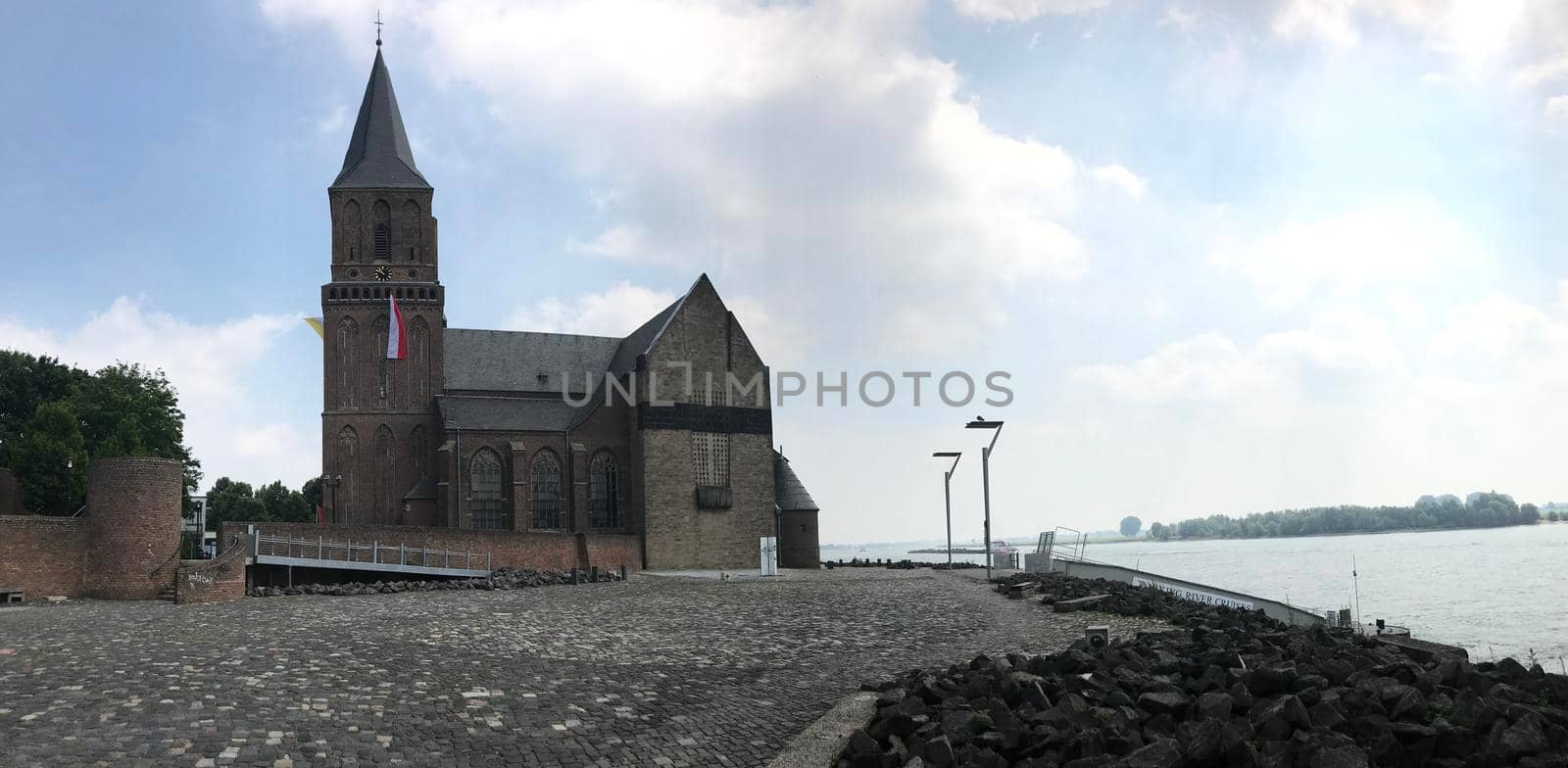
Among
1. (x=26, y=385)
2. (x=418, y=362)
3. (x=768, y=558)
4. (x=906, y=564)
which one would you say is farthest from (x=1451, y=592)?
(x=26, y=385)

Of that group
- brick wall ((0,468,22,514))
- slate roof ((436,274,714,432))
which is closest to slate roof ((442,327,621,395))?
slate roof ((436,274,714,432))

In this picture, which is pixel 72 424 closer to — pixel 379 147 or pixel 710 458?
pixel 379 147

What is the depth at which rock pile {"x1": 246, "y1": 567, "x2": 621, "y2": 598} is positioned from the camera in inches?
1180

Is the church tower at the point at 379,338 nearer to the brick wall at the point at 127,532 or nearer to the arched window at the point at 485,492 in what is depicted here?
the arched window at the point at 485,492

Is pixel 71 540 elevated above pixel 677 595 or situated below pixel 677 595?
above

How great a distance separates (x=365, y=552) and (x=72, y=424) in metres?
28.7

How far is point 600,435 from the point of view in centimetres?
5556

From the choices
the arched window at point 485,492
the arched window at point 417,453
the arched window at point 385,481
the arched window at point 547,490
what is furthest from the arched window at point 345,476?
the arched window at point 547,490

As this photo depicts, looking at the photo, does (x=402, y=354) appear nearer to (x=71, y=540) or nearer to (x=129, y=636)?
(x=71, y=540)

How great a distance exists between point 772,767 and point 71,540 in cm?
2387

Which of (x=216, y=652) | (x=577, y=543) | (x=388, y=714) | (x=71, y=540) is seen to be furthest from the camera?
(x=577, y=543)

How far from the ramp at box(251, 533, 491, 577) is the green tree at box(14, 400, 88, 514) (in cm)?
2684

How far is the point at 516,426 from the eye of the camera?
54406 mm

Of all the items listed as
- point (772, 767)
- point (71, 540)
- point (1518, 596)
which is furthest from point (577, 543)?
point (1518, 596)
